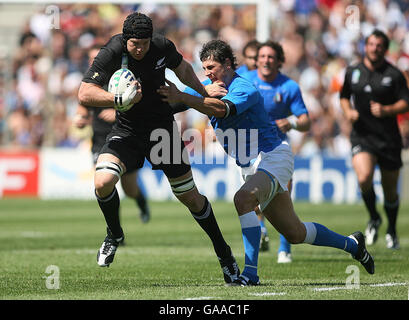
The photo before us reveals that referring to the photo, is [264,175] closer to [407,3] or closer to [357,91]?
[357,91]

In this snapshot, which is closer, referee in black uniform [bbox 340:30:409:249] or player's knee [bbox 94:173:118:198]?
player's knee [bbox 94:173:118:198]

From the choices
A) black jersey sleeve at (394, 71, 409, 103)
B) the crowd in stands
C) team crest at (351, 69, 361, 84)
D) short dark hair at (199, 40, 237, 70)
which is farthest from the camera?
the crowd in stands

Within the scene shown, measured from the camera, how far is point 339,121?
70.9 ft

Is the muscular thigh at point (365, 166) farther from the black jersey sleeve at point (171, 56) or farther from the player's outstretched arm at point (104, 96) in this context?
the player's outstretched arm at point (104, 96)

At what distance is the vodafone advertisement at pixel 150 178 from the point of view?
19719mm

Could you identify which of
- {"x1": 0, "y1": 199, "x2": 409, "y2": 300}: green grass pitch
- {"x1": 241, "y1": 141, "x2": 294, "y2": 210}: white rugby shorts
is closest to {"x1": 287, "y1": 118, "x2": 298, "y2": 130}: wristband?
{"x1": 0, "y1": 199, "x2": 409, "y2": 300}: green grass pitch

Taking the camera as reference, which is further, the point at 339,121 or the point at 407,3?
the point at 407,3

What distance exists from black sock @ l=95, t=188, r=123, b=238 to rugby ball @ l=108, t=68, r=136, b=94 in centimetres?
120

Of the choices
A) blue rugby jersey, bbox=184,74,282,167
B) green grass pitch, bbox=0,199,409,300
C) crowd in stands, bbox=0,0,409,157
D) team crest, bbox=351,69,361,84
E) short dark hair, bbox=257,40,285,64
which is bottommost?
green grass pitch, bbox=0,199,409,300

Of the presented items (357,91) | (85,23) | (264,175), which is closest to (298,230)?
(264,175)

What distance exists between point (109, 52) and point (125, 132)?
827mm

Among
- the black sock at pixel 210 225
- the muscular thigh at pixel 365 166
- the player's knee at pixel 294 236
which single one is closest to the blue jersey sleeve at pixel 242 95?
the black sock at pixel 210 225

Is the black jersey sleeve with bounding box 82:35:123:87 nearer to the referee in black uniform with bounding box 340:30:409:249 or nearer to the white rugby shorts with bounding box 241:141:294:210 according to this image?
the white rugby shorts with bounding box 241:141:294:210

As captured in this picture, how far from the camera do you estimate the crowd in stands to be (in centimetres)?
2234
